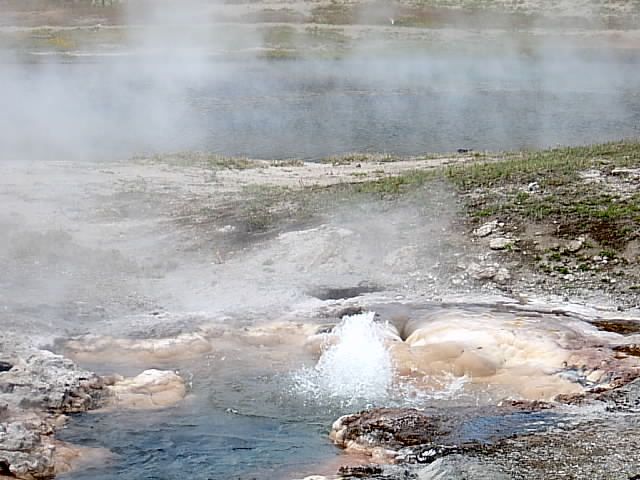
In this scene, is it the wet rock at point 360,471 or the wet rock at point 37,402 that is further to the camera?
the wet rock at point 37,402

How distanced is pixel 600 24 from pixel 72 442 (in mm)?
28140

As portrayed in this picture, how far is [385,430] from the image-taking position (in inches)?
259

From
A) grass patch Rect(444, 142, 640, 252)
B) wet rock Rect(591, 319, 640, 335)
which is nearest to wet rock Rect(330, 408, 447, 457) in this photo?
wet rock Rect(591, 319, 640, 335)

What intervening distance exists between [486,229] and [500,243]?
34cm

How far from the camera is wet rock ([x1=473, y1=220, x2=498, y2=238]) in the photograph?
10.4 metres

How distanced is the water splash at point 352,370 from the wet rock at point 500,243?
2192 mm

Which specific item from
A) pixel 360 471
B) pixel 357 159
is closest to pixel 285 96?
pixel 357 159

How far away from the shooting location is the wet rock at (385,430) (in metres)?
6.41

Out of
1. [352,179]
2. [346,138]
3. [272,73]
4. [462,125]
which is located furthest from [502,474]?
[272,73]

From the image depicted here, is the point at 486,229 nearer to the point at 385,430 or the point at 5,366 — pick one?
the point at 385,430

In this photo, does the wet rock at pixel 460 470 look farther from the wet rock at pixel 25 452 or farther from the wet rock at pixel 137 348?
the wet rock at pixel 137 348

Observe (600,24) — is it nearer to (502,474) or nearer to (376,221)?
(376,221)

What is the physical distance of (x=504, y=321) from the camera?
A: 27.5 ft

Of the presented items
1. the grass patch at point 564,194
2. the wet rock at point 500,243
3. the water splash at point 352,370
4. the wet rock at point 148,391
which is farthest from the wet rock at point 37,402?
the grass patch at point 564,194
